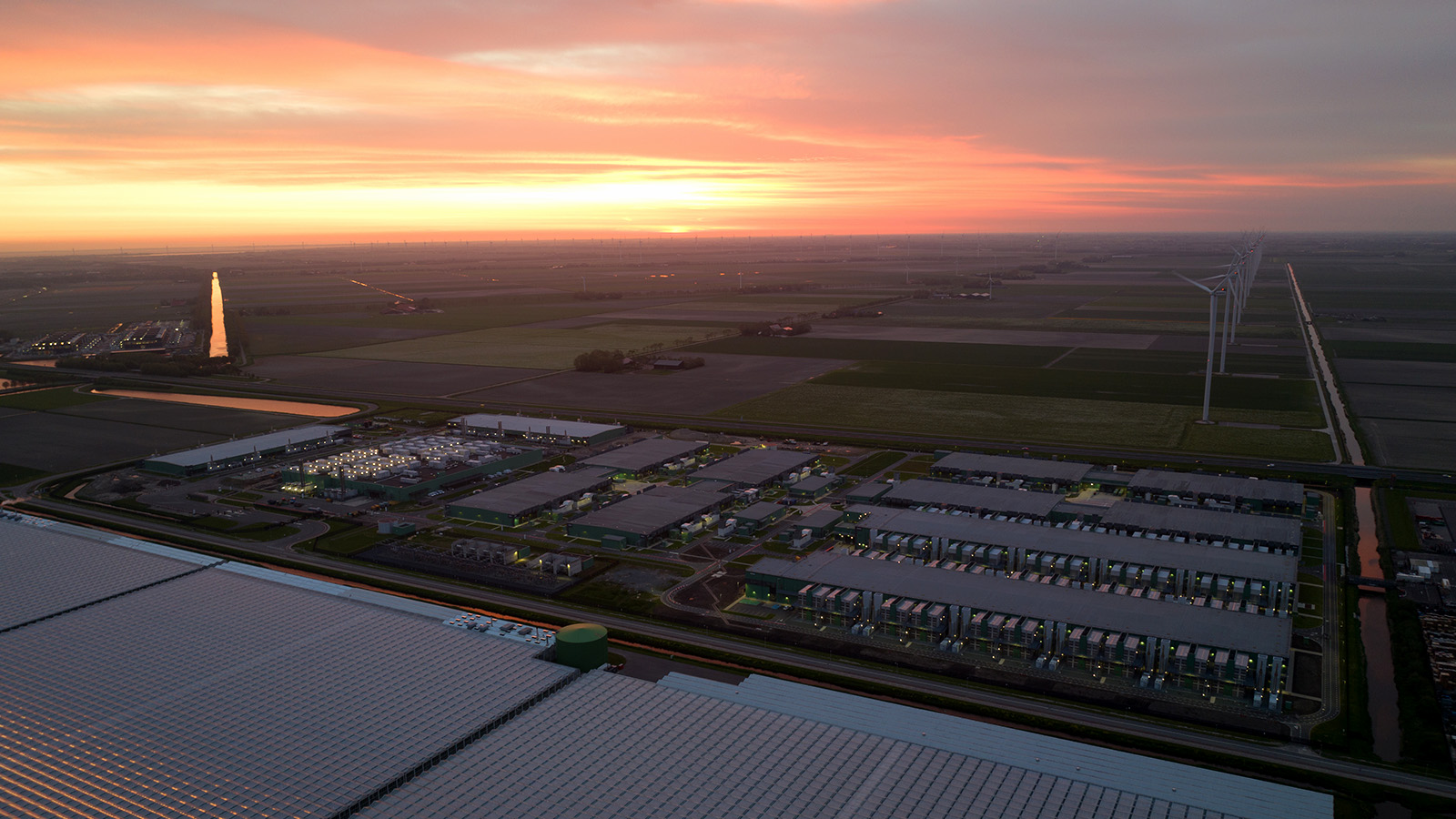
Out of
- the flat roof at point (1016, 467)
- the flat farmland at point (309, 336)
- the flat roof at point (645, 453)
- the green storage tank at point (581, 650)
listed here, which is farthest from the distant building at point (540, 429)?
the flat farmland at point (309, 336)

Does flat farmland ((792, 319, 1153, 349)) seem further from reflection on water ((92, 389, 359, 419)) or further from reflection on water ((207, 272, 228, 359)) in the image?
reflection on water ((207, 272, 228, 359))

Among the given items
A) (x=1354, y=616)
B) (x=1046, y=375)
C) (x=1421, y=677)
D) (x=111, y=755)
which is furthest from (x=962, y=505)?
(x=1046, y=375)

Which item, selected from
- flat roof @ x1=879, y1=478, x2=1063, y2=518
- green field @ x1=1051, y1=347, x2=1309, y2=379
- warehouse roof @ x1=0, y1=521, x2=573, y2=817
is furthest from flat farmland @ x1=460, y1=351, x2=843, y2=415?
warehouse roof @ x1=0, y1=521, x2=573, y2=817

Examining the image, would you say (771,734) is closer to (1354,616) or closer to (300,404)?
(1354,616)


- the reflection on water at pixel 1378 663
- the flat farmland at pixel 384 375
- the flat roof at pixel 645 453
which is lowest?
the reflection on water at pixel 1378 663

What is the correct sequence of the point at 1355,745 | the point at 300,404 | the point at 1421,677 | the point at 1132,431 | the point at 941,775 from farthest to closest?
the point at 300,404 < the point at 1132,431 < the point at 1421,677 < the point at 1355,745 < the point at 941,775

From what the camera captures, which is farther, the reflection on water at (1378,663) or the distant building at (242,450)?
the distant building at (242,450)

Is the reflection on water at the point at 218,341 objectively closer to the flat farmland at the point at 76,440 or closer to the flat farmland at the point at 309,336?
the flat farmland at the point at 309,336
